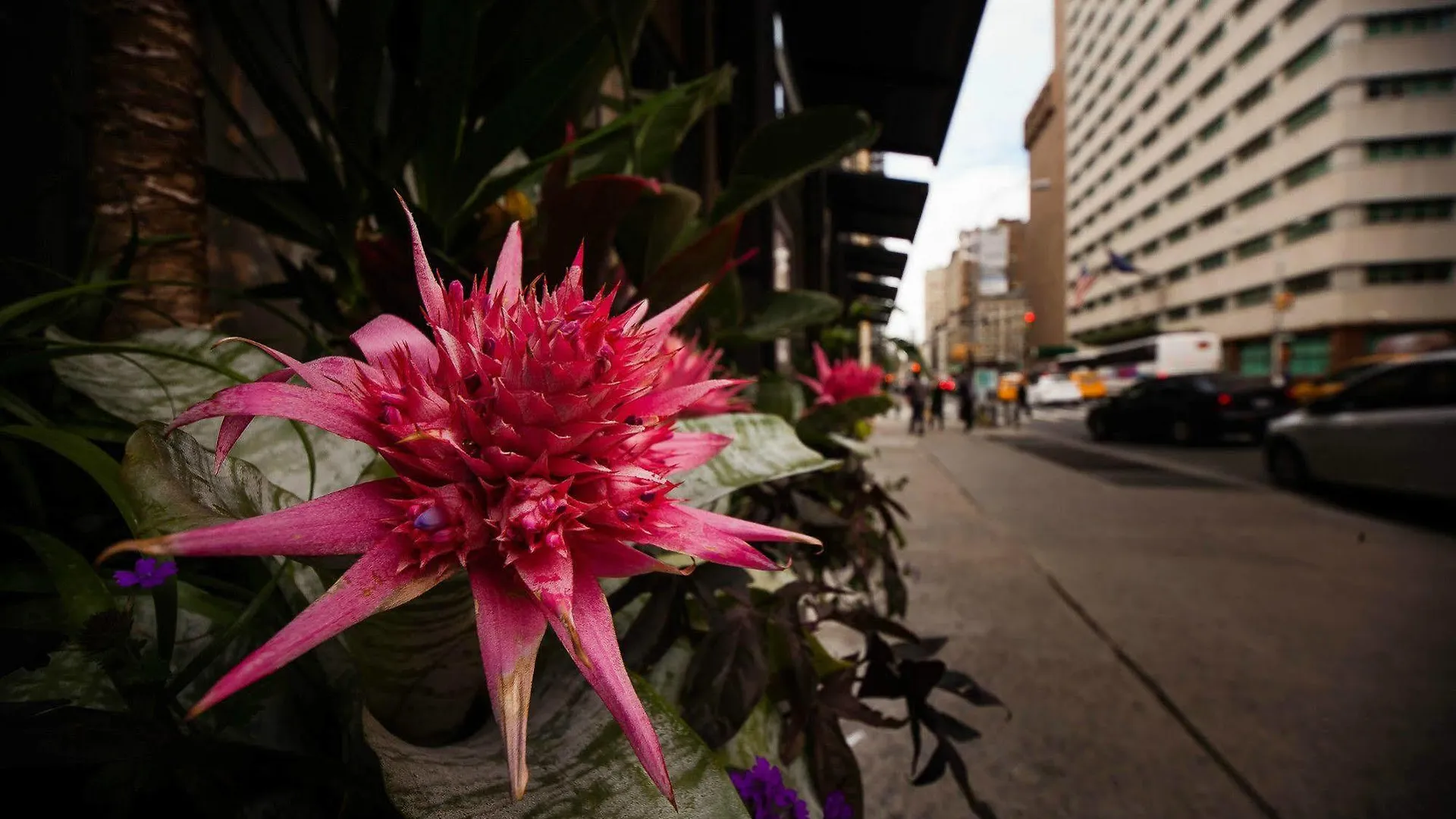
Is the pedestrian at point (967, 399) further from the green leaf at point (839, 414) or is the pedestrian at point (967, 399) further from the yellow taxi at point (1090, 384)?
the green leaf at point (839, 414)

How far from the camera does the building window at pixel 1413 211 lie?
2811cm

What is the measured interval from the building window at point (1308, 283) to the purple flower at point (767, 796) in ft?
133

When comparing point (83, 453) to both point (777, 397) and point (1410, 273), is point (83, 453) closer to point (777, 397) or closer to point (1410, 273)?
point (777, 397)

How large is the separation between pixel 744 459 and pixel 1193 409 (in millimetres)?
15019

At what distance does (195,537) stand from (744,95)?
389cm

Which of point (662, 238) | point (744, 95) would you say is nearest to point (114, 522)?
point (662, 238)

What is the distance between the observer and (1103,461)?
998cm

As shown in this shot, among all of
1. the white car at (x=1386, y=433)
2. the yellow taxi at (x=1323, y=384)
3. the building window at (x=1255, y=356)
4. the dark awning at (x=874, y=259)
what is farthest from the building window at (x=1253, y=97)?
the white car at (x=1386, y=433)

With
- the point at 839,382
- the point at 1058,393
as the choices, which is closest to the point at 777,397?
the point at 839,382

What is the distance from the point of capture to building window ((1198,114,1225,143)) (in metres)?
36.5

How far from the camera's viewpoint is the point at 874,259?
1266 cm

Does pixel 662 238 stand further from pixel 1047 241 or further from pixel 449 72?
pixel 1047 241

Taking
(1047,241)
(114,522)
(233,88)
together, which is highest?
(1047,241)

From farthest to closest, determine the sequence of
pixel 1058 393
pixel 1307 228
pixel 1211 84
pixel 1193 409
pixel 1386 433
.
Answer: pixel 1211 84 → pixel 1307 228 → pixel 1058 393 → pixel 1193 409 → pixel 1386 433
